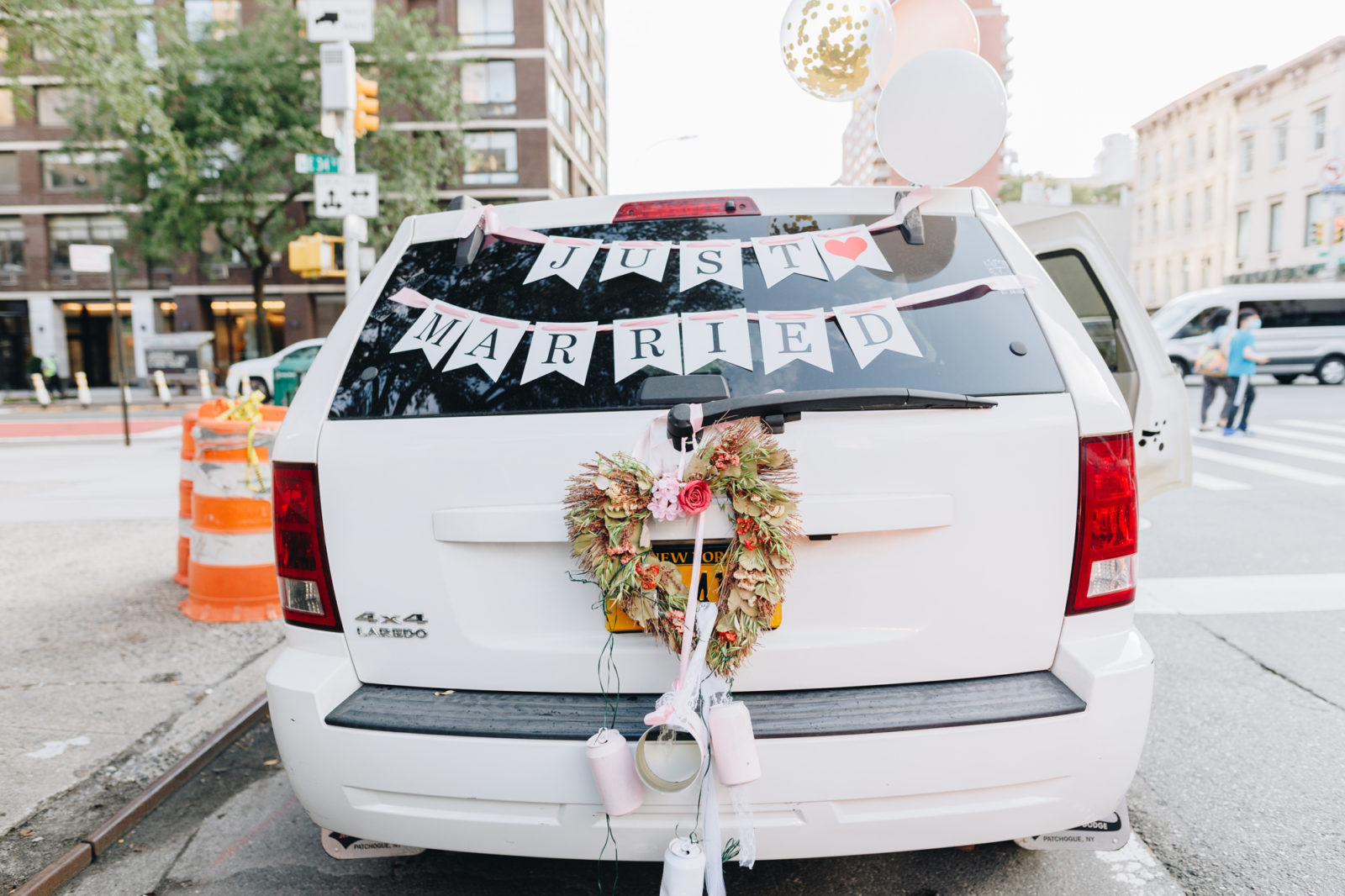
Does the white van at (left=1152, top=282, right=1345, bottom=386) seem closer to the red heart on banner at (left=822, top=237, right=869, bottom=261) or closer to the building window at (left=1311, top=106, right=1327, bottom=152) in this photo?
the building window at (left=1311, top=106, right=1327, bottom=152)

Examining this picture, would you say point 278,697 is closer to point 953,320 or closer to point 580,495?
point 580,495

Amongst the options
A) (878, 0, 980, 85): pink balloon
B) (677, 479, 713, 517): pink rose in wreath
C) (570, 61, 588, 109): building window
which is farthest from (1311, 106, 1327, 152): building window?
(677, 479, 713, 517): pink rose in wreath

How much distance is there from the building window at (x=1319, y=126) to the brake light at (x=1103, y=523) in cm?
4503

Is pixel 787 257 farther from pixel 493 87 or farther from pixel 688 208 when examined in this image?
pixel 493 87

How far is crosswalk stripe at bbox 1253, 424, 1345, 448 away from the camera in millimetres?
12609

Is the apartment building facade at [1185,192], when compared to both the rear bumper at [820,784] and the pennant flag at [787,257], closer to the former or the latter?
the pennant flag at [787,257]

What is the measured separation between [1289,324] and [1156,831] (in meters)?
25.9

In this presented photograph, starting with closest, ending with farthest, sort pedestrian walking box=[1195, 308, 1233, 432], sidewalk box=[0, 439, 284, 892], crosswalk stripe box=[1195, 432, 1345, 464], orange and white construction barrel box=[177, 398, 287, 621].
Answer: sidewalk box=[0, 439, 284, 892] → orange and white construction barrel box=[177, 398, 287, 621] → crosswalk stripe box=[1195, 432, 1345, 464] → pedestrian walking box=[1195, 308, 1233, 432]

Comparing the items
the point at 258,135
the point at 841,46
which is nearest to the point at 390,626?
the point at 841,46

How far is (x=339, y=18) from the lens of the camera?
10148 millimetres

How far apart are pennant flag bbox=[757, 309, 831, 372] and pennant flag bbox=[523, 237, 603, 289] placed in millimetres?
540

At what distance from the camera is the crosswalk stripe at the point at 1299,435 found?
12.6 m

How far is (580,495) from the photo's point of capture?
1.98 metres

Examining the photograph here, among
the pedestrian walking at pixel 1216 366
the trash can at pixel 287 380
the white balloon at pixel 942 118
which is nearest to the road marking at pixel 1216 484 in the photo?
the pedestrian walking at pixel 1216 366
